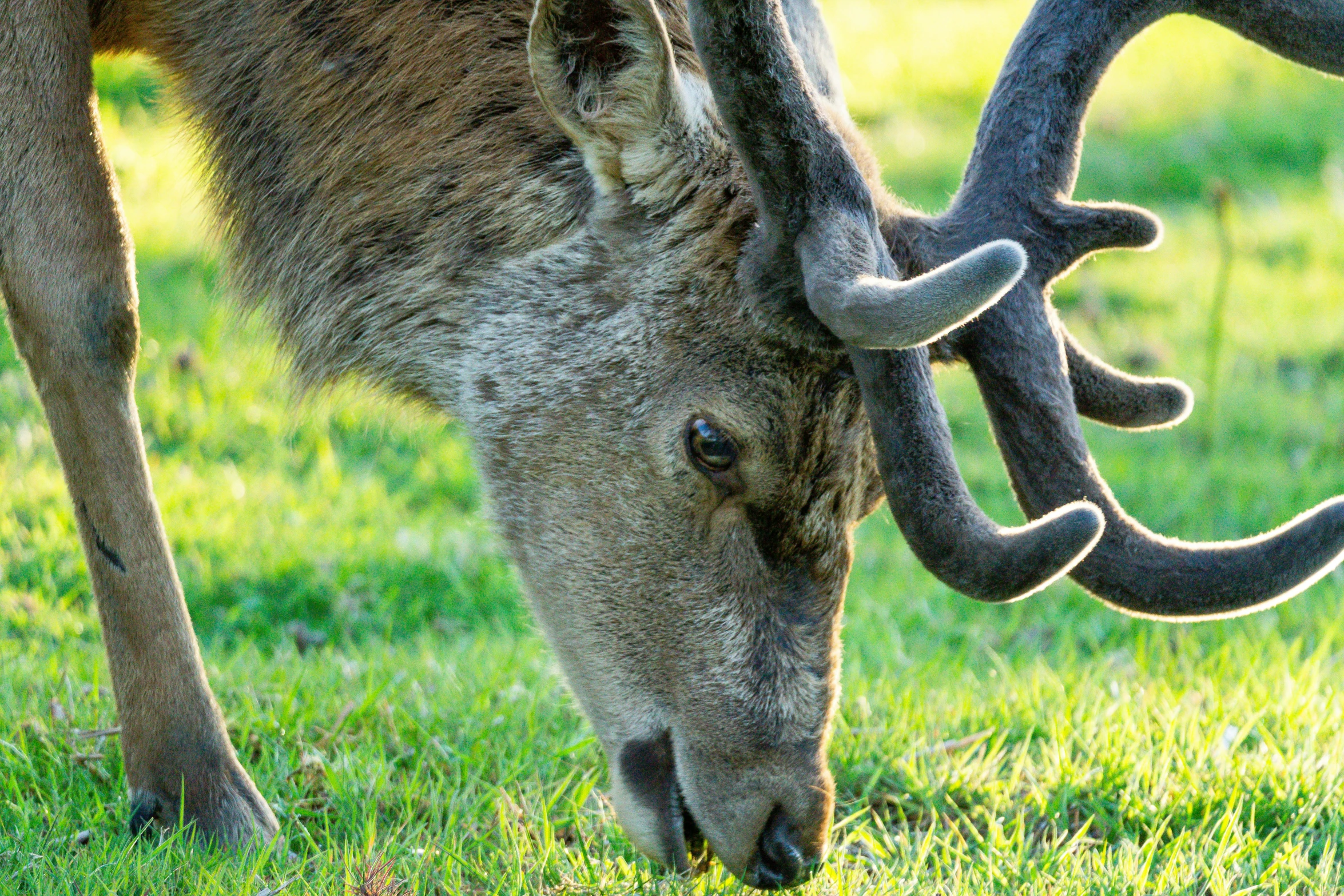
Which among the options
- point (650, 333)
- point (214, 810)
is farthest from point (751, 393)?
point (214, 810)

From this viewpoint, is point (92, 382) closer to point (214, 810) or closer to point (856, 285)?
point (214, 810)

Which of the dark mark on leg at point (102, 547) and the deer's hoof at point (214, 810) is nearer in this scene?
the deer's hoof at point (214, 810)

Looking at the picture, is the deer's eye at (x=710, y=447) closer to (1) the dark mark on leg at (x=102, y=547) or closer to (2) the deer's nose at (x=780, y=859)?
(2) the deer's nose at (x=780, y=859)

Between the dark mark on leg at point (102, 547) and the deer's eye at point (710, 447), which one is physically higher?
the deer's eye at point (710, 447)

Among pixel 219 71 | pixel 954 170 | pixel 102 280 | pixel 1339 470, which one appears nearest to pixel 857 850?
pixel 102 280

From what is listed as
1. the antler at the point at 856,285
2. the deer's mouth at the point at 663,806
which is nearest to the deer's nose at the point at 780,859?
the deer's mouth at the point at 663,806

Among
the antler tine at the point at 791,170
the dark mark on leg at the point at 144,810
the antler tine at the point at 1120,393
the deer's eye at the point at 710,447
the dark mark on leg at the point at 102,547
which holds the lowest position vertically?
the dark mark on leg at the point at 144,810

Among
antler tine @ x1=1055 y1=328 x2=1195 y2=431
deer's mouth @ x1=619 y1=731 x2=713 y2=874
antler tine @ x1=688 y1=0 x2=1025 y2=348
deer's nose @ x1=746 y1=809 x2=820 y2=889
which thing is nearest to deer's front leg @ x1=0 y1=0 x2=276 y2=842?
deer's mouth @ x1=619 y1=731 x2=713 y2=874

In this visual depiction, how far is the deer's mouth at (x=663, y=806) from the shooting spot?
354cm

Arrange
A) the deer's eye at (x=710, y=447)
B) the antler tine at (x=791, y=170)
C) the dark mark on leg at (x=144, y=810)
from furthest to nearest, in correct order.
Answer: the dark mark on leg at (x=144, y=810) → the deer's eye at (x=710, y=447) → the antler tine at (x=791, y=170)

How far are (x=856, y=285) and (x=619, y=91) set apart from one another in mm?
886

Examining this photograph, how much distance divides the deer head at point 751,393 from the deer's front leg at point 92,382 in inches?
35.9

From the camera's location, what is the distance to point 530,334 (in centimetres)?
377

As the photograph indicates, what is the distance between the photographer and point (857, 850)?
3842mm
